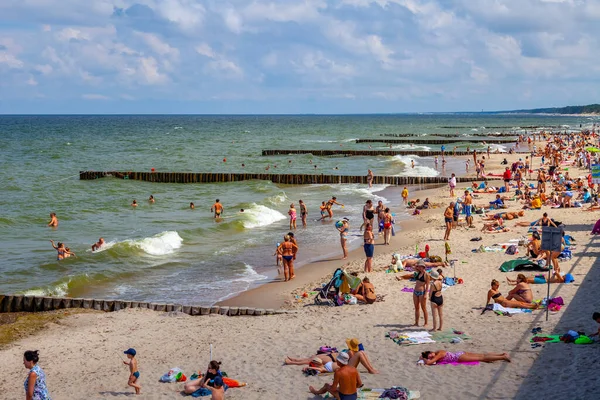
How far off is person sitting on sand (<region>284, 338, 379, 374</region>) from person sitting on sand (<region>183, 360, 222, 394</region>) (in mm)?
1651

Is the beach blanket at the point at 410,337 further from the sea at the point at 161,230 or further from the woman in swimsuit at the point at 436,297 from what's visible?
the sea at the point at 161,230

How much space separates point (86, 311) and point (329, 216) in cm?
1619

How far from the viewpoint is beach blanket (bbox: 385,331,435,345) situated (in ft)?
42.4

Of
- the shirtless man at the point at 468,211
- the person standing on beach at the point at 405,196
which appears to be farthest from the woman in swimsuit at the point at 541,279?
the person standing on beach at the point at 405,196

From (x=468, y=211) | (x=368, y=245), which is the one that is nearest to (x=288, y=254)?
(x=368, y=245)

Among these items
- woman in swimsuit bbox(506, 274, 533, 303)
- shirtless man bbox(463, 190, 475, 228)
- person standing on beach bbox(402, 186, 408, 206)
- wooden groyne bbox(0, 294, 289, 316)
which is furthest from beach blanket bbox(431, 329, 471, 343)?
person standing on beach bbox(402, 186, 408, 206)

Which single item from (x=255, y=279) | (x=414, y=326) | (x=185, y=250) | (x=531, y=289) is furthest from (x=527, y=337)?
(x=185, y=250)

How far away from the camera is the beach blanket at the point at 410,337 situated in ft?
42.4

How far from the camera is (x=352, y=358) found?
10.7 metres

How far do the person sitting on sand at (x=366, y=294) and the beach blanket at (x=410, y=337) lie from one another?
7.86 feet

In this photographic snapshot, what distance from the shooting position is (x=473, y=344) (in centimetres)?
1262

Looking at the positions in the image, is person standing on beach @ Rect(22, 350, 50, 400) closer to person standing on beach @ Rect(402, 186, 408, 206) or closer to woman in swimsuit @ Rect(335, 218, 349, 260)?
woman in swimsuit @ Rect(335, 218, 349, 260)

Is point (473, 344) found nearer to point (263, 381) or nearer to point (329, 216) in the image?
point (263, 381)

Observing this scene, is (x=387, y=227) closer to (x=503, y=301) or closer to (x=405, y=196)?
(x=503, y=301)
